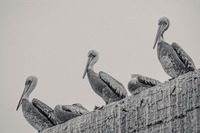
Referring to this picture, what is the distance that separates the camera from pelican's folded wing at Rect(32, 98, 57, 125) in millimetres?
18922

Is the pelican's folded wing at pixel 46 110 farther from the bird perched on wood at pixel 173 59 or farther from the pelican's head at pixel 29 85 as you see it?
the bird perched on wood at pixel 173 59

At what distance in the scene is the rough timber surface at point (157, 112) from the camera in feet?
49.2

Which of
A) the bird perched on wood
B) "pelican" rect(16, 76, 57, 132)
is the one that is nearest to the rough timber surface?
the bird perched on wood

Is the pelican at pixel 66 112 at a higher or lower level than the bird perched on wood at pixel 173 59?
lower

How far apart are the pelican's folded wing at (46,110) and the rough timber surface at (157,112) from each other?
2.04 metres

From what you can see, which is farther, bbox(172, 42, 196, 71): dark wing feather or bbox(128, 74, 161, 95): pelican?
bbox(128, 74, 161, 95): pelican

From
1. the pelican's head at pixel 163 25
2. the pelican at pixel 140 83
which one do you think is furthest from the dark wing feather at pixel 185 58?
the pelican's head at pixel 163 25

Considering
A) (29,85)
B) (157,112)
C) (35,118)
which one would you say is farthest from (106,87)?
(29,85)

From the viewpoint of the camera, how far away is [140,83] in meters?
17.0

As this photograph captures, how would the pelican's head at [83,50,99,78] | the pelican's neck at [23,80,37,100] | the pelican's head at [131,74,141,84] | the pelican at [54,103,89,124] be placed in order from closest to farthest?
the pelican's head at [131,74,141,84], the pelican at [54,103,89,124], the pelican's head at [83,50,99,78], the pelican's neck at [23,80,37,100]

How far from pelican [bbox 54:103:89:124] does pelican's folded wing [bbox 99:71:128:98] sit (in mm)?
839

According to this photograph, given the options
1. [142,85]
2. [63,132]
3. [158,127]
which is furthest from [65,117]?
[158,127]

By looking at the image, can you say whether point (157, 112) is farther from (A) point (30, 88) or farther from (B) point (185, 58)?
(A) point (30, 88)

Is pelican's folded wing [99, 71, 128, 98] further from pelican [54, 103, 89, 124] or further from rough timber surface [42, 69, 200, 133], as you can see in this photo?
rough timber surface [42, 69, 200, 133]
